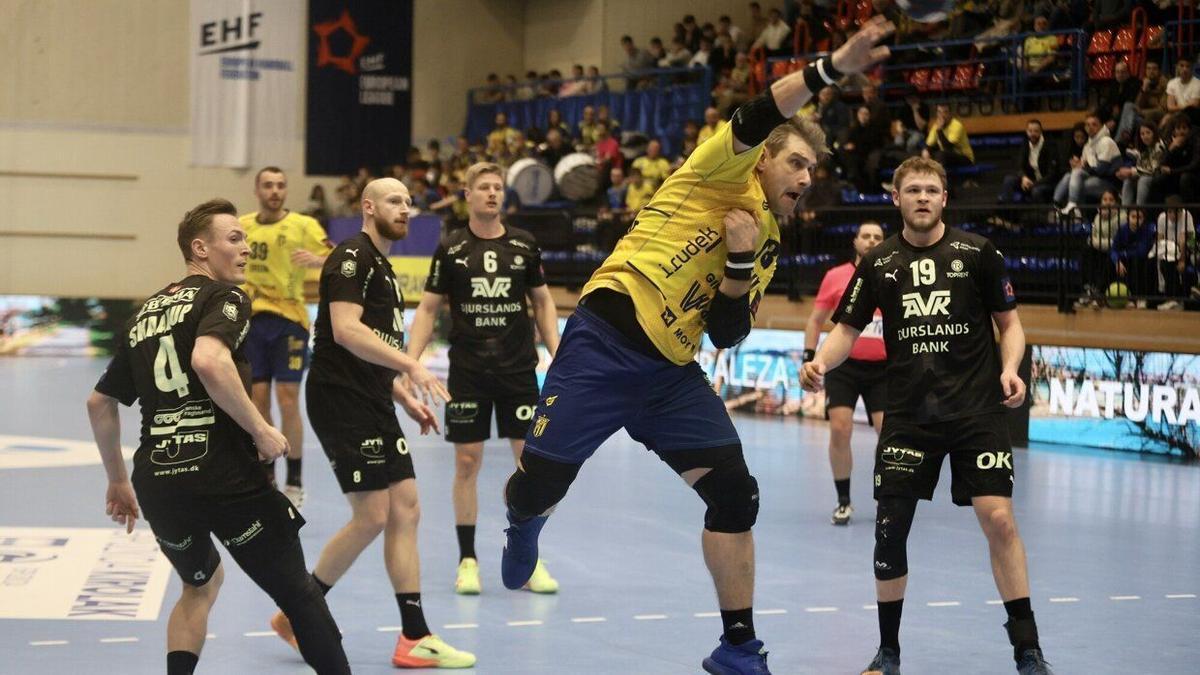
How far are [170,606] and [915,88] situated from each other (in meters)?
16.5

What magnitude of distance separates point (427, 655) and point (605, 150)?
18281 mm

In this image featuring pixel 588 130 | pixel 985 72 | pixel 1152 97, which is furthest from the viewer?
pixel 588 130

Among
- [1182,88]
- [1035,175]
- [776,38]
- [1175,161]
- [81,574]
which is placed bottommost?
[81,574]

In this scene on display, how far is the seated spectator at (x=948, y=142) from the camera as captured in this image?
18734 millimetres

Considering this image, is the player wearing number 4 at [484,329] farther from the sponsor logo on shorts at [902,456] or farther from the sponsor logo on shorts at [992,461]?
the sponsor logo on shorts at [992,461]

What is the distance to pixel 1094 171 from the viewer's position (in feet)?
53.4

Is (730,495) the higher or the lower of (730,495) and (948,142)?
the lower

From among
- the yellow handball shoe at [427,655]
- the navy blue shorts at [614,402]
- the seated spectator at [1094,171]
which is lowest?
the yellow handball shoe at [427,655]

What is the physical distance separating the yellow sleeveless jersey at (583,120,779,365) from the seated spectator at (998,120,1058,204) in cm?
1240

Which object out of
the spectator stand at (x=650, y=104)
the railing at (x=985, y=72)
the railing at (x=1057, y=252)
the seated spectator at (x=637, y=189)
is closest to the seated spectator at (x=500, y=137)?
the spectator stand at (x=650, y=104)

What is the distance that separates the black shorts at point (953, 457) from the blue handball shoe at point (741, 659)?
931mm

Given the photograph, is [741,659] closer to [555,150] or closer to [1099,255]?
[1099,255]

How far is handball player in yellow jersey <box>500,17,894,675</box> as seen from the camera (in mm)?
5281

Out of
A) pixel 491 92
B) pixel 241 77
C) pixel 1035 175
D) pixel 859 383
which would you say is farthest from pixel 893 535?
pixel 241 77
